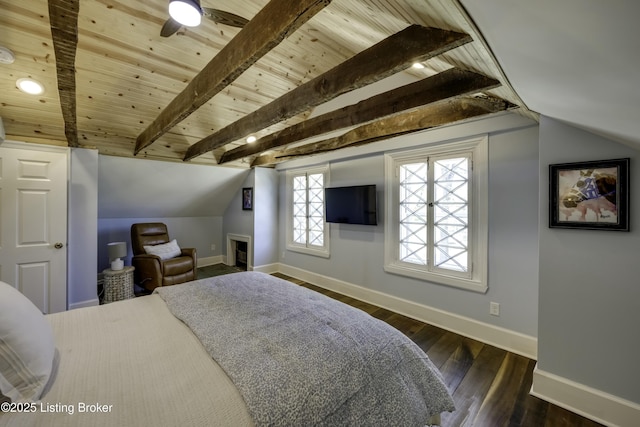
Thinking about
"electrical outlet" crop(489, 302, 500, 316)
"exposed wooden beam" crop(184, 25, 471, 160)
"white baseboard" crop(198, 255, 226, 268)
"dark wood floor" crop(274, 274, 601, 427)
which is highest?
"exposed wooden beam" crop(184, 25, 471, 160)

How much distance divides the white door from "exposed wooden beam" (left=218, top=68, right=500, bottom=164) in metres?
2.55

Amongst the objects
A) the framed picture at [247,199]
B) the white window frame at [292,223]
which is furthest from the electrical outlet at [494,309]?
the framed picture at [247,199]

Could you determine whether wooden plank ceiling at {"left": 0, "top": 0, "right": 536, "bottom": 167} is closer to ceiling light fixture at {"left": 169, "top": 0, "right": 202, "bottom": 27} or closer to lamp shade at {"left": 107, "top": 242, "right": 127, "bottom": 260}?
ceiling light fixture at {"left": 169, "top": 0, "right": 202, "bottom": 27}

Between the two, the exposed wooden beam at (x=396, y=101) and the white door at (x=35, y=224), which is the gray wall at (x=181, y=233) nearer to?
the white door at (x=35, y=224)

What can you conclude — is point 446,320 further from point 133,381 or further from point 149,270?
point 149,270

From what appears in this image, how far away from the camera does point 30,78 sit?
231 centimetres

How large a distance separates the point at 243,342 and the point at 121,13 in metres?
2.74

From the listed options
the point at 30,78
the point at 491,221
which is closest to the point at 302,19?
the point at 491,221

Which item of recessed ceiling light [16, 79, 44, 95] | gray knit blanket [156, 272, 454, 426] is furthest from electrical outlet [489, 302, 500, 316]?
recessed ceiling light [16, 79, 44, 95]

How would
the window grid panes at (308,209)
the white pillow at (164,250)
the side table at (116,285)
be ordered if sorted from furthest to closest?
the window grid panes at (308,209) → the white pillow at (164,250) → the side table at (116,285)

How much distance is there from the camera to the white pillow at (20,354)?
3.10 ft

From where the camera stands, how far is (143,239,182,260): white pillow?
4086mm

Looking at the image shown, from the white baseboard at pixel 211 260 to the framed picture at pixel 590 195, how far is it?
5863mm

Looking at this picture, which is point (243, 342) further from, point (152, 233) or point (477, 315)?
point (152, 233)
